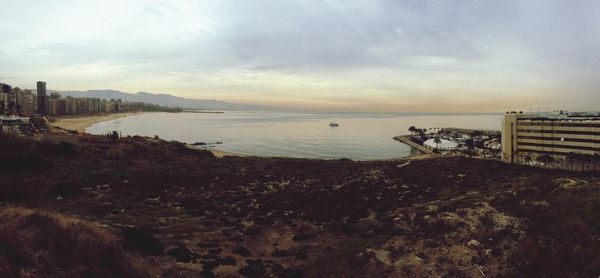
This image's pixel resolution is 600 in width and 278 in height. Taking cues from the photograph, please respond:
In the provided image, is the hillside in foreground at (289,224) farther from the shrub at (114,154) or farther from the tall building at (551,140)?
the tall building at (551,140)

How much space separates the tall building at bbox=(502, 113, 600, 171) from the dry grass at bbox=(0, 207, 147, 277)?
74.1 meters

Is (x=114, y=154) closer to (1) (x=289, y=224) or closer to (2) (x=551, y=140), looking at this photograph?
(1) (x=289, y=224)

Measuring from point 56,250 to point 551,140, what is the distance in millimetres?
93647

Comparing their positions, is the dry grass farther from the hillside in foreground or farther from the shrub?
the shrub

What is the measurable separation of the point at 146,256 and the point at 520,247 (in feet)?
55.3

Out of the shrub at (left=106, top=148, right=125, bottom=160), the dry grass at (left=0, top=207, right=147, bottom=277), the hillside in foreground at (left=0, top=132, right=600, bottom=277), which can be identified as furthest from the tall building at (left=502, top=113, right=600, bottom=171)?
the dry grass at (left=0, top=207, right=147, bottom=277)

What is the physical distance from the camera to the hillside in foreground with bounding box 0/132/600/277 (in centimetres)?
1453

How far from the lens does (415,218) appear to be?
22.5m

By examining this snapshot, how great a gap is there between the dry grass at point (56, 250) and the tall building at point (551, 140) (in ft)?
243

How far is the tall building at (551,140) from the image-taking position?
71625 mm

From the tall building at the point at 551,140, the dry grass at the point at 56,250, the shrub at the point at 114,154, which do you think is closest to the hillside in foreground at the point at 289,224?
the dry grass at the point at 56,250

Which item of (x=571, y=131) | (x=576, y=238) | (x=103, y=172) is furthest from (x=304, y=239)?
(x=571, y=131)

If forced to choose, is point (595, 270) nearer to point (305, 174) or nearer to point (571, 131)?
point (305, 174)

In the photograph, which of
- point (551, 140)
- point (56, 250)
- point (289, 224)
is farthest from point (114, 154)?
point (551, 140)
